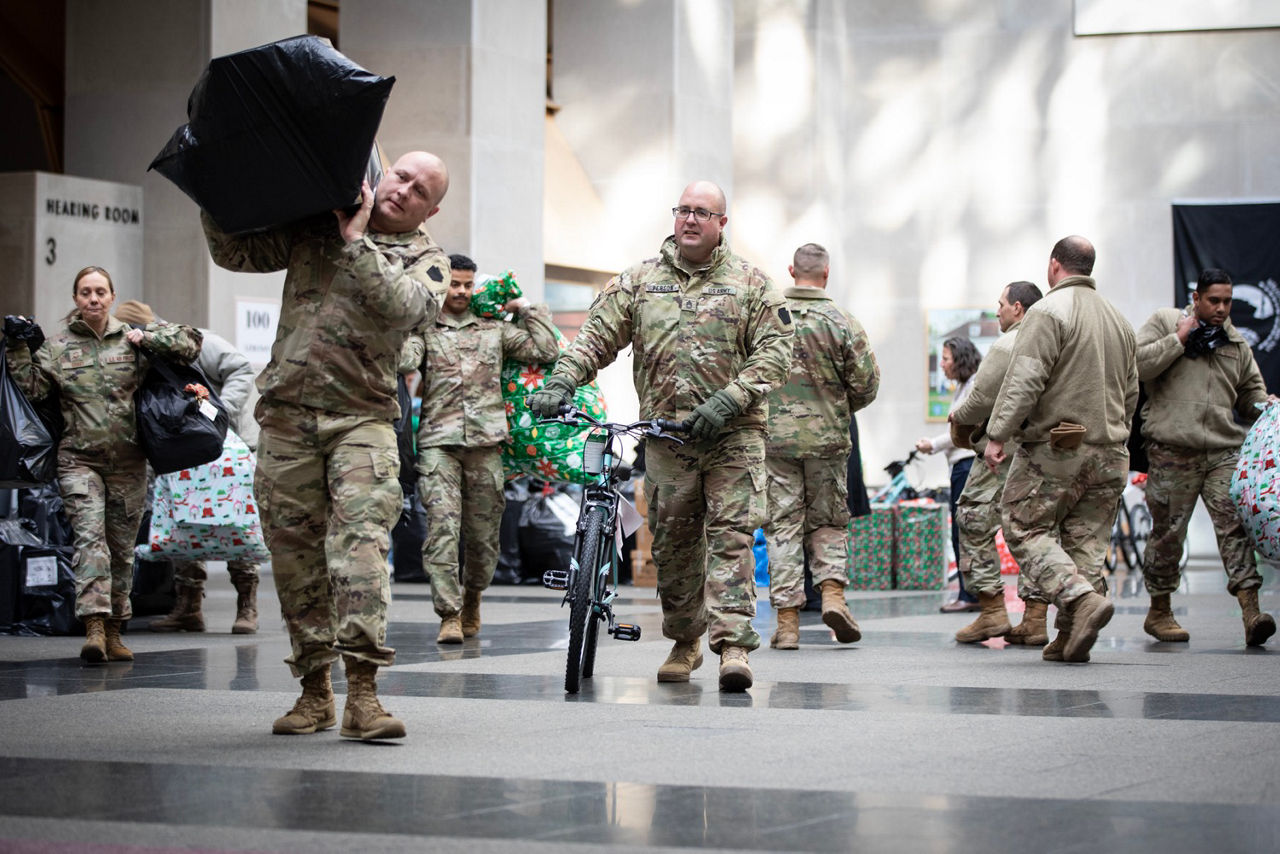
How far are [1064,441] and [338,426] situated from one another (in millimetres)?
4176

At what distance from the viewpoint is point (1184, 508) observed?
31.5 ft

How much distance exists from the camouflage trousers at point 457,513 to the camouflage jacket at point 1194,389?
3.71m

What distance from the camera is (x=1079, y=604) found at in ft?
27.2

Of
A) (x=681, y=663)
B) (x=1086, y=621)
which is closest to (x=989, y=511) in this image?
(x=1086, y=621)

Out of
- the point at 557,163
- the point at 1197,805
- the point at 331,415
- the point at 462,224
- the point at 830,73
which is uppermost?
the point at 830,73

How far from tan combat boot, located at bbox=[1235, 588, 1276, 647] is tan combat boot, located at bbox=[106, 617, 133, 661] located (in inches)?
231

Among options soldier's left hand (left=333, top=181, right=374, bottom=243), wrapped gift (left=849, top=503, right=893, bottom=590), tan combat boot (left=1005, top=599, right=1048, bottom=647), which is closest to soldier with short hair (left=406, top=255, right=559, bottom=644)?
tan combat boot (left=1005, top=599, right=1048, bottom=647)

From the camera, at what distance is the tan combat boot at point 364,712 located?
5477 millimetres

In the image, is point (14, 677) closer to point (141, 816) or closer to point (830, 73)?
point (141, 816)

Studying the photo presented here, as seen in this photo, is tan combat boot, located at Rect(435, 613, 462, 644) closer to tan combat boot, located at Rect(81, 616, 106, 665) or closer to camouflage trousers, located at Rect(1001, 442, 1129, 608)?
tan combat boot, located at Rect(81, 616, 106, 665)

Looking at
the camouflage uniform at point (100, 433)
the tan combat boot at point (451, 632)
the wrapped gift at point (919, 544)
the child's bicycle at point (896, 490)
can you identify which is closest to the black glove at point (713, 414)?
the tan combat boot at point (451, 632)

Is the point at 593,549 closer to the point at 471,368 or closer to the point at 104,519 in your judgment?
the point at 471,368

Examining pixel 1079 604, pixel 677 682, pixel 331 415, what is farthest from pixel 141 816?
pixel 1079 604

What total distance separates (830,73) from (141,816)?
20754mm
